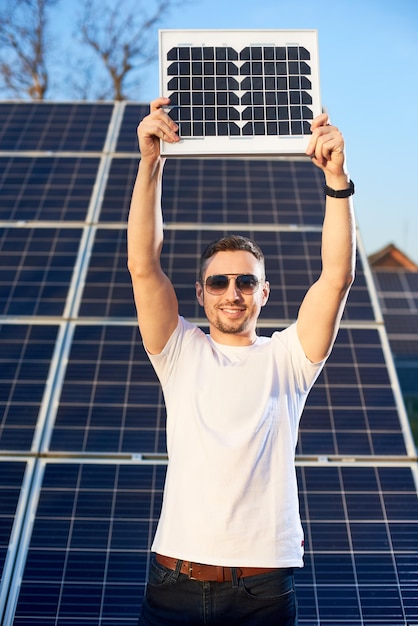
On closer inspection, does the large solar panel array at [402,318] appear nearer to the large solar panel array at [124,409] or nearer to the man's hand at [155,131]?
the large solar panel array at [124,409]

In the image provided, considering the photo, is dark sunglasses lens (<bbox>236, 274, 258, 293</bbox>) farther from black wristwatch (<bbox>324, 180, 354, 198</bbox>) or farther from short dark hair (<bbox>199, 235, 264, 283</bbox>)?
black wristwatch (<bbox>324, 180, 354, 198</bbox>)

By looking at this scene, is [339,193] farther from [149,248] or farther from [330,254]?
[149,248]

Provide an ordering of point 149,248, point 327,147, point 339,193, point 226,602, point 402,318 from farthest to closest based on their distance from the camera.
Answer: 1. point 402,318
2. point 149,248
3. point 339,193
4. point 327,147
5. point 226,602

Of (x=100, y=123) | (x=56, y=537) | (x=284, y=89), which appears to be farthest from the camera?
(x=100, y=123)

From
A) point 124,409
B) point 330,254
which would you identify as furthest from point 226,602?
point 124,409

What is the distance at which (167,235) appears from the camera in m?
6.80

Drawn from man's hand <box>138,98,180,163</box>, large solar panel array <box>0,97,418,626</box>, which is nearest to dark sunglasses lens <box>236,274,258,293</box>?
man's hand <box>138,98,180,163</box>

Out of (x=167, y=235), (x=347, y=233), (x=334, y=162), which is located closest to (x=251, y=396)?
(x=347, y=233)

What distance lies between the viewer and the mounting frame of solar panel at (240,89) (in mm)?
3059

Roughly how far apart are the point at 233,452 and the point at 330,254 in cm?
97

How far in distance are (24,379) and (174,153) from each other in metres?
3.03

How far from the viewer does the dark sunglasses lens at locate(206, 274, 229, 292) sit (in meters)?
3.12

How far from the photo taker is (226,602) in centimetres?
271

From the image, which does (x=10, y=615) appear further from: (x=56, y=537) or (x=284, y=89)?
(x=284, y=89)
